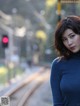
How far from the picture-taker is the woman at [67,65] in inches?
78.2

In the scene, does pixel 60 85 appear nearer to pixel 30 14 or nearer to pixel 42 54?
pixel 30 14

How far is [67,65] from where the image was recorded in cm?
207

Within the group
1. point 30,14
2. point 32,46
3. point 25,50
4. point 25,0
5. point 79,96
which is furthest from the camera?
point 32,46

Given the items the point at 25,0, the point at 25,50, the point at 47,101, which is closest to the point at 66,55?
the point at 47,101

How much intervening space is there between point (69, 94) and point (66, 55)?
20 centimetres

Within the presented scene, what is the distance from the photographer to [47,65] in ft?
115

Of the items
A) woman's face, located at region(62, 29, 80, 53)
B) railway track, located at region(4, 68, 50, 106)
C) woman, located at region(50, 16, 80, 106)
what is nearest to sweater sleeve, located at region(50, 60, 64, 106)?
woman, located at region(50, 16, 80, 106)

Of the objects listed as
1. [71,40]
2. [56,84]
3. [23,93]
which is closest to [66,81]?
[56,84]

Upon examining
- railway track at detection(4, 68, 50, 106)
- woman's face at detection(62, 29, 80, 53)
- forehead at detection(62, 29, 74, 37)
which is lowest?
railway track at detection(4, 68, 50, 106)

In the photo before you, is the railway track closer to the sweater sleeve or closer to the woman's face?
the sweater sleeve

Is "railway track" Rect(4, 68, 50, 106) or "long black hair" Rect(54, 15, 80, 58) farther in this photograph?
"railway track" Rect(4, 68, 50, 106)

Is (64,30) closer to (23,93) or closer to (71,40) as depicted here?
(71,40)

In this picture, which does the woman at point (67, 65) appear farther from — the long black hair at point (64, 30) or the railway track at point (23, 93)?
the railway track at point (23, 93)

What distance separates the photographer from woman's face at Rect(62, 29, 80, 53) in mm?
1995
